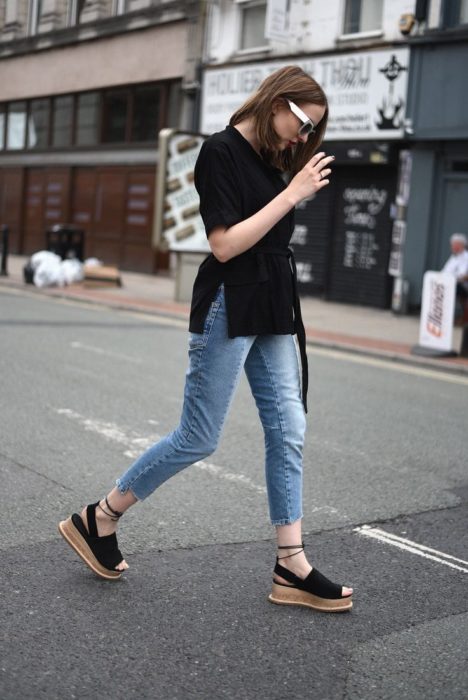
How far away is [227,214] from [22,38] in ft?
93.1

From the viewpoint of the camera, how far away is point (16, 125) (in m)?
30.5

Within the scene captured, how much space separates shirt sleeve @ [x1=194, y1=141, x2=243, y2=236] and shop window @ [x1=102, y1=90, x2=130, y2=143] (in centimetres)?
2280

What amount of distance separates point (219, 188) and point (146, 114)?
22187 millimetres

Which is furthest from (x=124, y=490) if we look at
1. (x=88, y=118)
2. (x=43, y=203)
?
(x=43, y=203)

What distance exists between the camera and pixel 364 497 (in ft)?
17.4

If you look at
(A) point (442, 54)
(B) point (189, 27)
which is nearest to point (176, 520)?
(A) point (442, 54)

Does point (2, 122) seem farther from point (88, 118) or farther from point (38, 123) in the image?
point (88, 118)

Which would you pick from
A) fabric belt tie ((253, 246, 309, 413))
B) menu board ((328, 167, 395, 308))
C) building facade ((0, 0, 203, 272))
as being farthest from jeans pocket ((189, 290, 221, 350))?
building facade ((0, 0, 203, 272))

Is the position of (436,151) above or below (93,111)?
below

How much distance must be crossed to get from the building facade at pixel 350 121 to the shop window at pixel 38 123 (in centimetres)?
964

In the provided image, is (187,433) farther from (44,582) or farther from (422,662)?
(422,662)

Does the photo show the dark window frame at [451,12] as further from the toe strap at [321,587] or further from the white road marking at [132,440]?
the toe strap at [321,587]

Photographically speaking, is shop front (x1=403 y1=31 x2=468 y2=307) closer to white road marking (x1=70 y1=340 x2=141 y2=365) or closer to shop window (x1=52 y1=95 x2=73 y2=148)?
white road marking (x1=70 y1=340 x2=141 y2=365)

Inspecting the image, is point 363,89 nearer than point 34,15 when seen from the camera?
Yes
